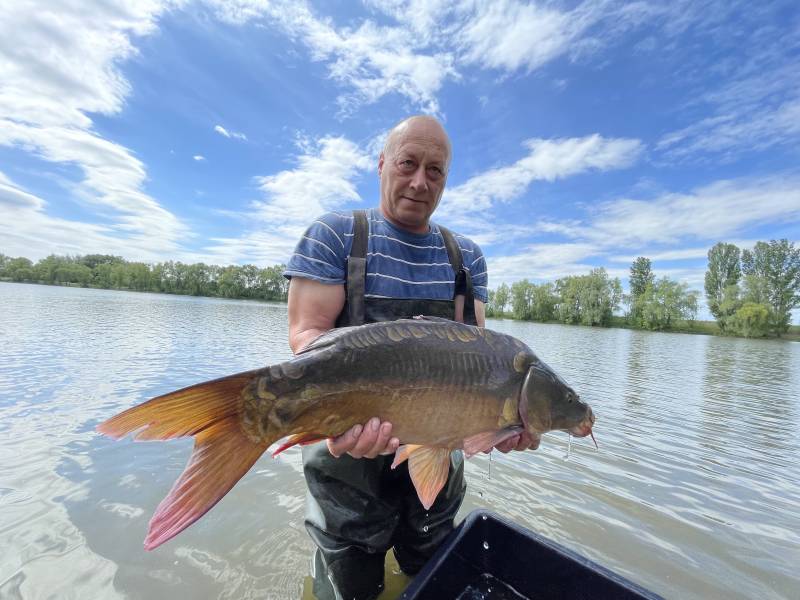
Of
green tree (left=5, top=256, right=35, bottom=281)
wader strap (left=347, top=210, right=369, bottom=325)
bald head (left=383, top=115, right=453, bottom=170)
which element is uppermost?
green tree (left=5, top=256, right=35, bottom=281)

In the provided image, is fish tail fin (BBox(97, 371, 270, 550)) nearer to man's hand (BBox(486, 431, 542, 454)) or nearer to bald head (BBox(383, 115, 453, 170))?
man's hand (BBox(486, 431, 542, 454))

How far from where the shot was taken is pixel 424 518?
249 cm

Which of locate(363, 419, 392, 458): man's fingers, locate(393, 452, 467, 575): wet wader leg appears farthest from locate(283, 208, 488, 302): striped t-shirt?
locate(393, 452, 467, 575): wet wader leg

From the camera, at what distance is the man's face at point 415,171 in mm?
2551

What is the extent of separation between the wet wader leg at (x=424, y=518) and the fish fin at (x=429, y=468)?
0.54 metres

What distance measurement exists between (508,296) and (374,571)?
280ft

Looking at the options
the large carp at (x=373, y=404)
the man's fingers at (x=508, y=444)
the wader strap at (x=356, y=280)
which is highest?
the wader strap at (x=356, y=280)

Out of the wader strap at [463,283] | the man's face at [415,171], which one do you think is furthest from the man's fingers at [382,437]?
the man's face at [415,171]

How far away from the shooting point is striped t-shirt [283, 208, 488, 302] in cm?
234

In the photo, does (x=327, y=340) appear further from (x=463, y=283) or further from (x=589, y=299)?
(x=589, y=299)

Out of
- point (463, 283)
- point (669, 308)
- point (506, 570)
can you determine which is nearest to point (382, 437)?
point (506, 570)

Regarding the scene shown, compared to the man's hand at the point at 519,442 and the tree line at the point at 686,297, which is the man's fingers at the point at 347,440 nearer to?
the man's hand at the point at 519,442

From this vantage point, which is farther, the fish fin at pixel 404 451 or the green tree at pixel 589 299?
the green tree at pixel 589 299

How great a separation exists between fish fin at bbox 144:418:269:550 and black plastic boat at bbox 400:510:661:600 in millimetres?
916
